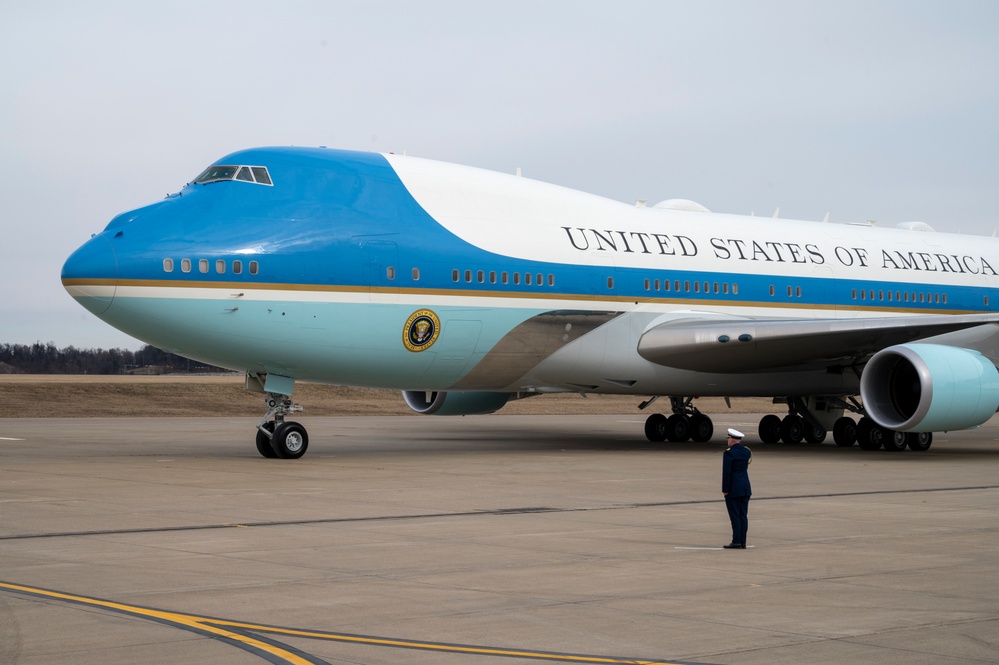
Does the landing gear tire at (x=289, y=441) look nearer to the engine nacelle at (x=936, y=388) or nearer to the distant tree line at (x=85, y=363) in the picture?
the engine nacelle at (x=936, y=388)

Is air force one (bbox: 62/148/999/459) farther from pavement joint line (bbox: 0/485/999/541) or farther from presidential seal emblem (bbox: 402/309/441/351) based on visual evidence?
pavement joint line (bbox: 0/485/999/541)

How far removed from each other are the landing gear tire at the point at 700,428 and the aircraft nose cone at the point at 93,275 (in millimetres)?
14221

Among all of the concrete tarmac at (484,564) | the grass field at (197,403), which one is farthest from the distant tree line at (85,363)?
the concrete tarmac at (484,564)

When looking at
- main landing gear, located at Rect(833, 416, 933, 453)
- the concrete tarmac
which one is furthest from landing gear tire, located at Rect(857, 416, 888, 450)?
the concrete tarmac

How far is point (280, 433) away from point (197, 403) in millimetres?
25681

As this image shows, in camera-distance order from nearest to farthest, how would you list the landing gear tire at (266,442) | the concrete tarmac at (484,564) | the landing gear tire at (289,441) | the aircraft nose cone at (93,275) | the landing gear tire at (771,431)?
the concrete tarmac at (484,564)
the aircraft nose cone at (93,275)
the landing gear tire at (289,441)
the landing gear tire at (266,442)
the landing gear tire at (771,431)

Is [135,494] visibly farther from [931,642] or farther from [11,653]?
[931,642]

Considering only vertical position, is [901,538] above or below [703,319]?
below

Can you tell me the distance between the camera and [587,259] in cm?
2161

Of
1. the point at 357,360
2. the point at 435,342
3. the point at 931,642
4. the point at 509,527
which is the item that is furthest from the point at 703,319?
the point at 931,642

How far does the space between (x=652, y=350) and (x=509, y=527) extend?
441 inches

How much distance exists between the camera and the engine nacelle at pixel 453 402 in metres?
25.1

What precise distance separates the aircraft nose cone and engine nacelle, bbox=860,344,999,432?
41.5 ft

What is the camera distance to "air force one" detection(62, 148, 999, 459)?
17828 millimetres
